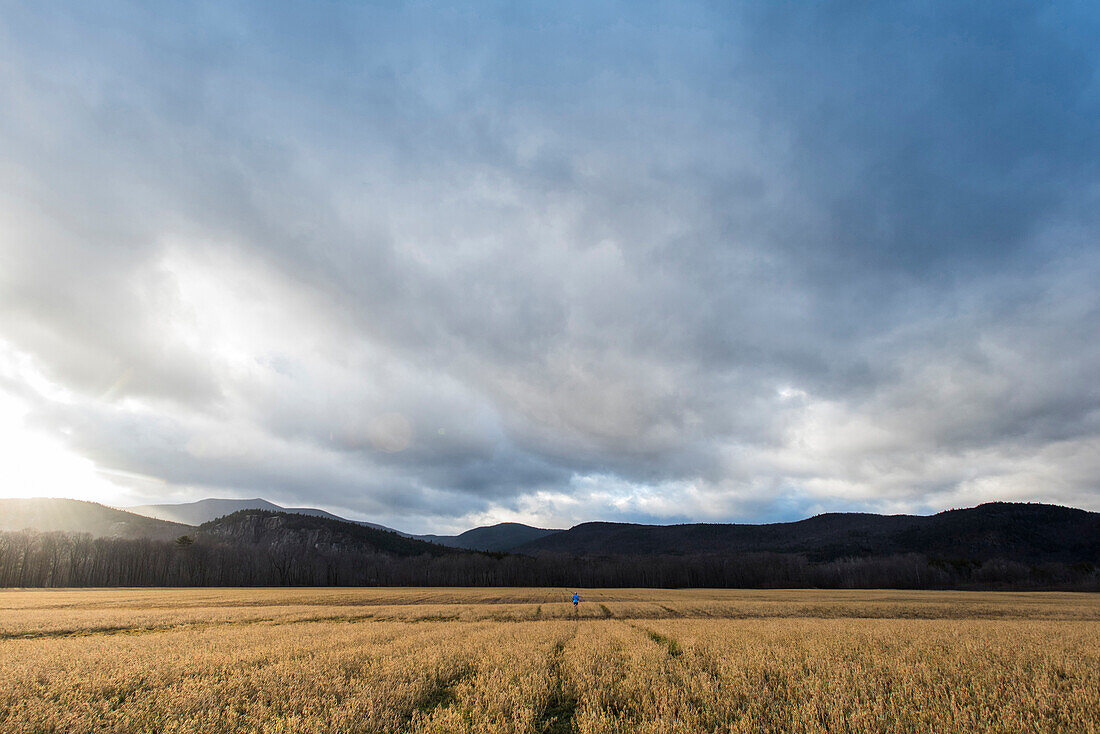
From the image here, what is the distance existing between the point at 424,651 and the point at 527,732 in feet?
30.4

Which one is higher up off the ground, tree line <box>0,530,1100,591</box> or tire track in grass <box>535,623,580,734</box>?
tire track in grass <box>535,623,580,734</box>

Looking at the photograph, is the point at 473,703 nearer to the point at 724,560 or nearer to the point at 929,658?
the point at 929,658

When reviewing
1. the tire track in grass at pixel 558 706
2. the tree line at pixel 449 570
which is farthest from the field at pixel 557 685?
the tree line at pixel 449 570

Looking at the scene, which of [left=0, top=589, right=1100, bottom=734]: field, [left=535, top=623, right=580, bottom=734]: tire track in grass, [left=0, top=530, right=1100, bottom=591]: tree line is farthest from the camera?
[left=0, top=530, right=1100, bottom=591]: tree line

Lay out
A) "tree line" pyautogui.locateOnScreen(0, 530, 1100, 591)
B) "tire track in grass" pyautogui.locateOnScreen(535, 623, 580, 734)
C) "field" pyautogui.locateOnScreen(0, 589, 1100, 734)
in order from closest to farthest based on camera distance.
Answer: "field" pyautogui.locateOnScreen(0, 589, 1100, 734) < "tire track in grass" pyautogui.locateOnScreen(535, 623, 580, 734) < "tree line" pyautogui.locateOnScreen(0, 530, 1100, 591)

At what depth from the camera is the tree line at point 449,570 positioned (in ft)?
425

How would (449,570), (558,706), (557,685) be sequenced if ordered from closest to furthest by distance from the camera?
(558,706), (557,685), (449,570)

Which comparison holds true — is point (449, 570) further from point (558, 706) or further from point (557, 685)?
point (558, 706)

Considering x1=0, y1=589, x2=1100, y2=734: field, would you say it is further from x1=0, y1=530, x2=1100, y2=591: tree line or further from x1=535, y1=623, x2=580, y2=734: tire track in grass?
x1=0, y1=530, x2=1100, y2=591: tree line

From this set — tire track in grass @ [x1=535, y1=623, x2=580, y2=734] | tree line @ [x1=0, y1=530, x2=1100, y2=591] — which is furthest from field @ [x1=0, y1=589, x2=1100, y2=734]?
tree line @ [x1=0, y1=530, x2=1100, y2=591]

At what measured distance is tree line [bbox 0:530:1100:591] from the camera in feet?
425

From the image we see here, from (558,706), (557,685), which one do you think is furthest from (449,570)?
(558,706)

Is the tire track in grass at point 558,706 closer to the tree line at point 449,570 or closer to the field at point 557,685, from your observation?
the field at point 557,685

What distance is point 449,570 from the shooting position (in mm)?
152750
